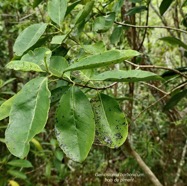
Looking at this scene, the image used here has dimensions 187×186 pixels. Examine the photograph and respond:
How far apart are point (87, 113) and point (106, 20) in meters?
0.45

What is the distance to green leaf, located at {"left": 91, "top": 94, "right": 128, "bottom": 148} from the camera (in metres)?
0.52

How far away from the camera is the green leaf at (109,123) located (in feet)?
1.70

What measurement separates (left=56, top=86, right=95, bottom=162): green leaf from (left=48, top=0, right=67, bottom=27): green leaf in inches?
8.0

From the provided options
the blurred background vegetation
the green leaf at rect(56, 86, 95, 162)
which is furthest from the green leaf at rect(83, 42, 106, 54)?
the blurred background vegetation

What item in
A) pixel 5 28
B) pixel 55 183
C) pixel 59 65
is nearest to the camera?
pixel 59 65

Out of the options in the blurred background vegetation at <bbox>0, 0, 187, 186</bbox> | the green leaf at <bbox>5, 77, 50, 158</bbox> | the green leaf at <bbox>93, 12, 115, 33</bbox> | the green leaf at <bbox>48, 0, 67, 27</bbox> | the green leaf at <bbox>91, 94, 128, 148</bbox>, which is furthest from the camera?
the blurred background vegetation at <bbox>0, 0, 187, 186</bbox>

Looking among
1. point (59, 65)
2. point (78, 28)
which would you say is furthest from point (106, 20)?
point (59, 65)

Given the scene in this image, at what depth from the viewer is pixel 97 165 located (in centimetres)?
272

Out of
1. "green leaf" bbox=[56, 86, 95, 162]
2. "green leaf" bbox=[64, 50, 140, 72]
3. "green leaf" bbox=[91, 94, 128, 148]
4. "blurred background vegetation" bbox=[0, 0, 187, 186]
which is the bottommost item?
"blurred background vegetation" bbox=[0, 0, 187, 186]

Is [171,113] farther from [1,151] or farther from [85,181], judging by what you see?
[1,151]

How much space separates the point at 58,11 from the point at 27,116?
0.99ft

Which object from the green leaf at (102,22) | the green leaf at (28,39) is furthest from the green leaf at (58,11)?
the green leaf at (102,22)

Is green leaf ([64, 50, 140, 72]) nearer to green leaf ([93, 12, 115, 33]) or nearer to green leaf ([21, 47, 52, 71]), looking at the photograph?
green leaf ([21, 47, 52, 71])

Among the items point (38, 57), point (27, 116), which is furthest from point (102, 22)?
point (27, 116)
